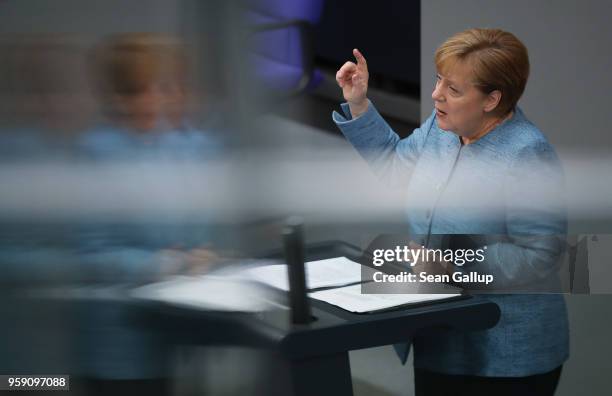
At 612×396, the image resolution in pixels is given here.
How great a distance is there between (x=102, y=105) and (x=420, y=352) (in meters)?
0.69

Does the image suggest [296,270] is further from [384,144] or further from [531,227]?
[531,227]

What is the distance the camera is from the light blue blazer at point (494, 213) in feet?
5.49

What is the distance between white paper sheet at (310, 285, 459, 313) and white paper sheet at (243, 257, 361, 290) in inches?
0.8

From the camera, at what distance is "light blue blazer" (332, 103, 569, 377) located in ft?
5.49

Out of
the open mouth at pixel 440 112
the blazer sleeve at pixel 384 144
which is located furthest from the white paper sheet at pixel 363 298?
the open mouth at pixel 440 112

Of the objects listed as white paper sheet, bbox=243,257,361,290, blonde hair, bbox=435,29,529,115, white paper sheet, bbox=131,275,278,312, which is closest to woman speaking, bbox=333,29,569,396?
blonde hair, bbox=435,29,529,115

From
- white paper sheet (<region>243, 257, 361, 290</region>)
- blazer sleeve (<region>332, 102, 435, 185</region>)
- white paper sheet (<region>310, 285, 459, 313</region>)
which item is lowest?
white paper sheet (<region>310, 285, 459, 313</region>)

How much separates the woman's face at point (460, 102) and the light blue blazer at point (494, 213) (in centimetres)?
2

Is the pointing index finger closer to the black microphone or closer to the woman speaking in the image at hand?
the woman speaking

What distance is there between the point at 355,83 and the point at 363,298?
368mm

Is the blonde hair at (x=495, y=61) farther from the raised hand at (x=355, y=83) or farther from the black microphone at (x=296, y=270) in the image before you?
the black microphone at (x=296, y=270)

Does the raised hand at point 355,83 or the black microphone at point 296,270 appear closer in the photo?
the black microphone at point 296,270

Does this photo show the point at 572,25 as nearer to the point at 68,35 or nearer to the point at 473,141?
the point at 473,141

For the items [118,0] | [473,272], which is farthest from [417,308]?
[118,0]
